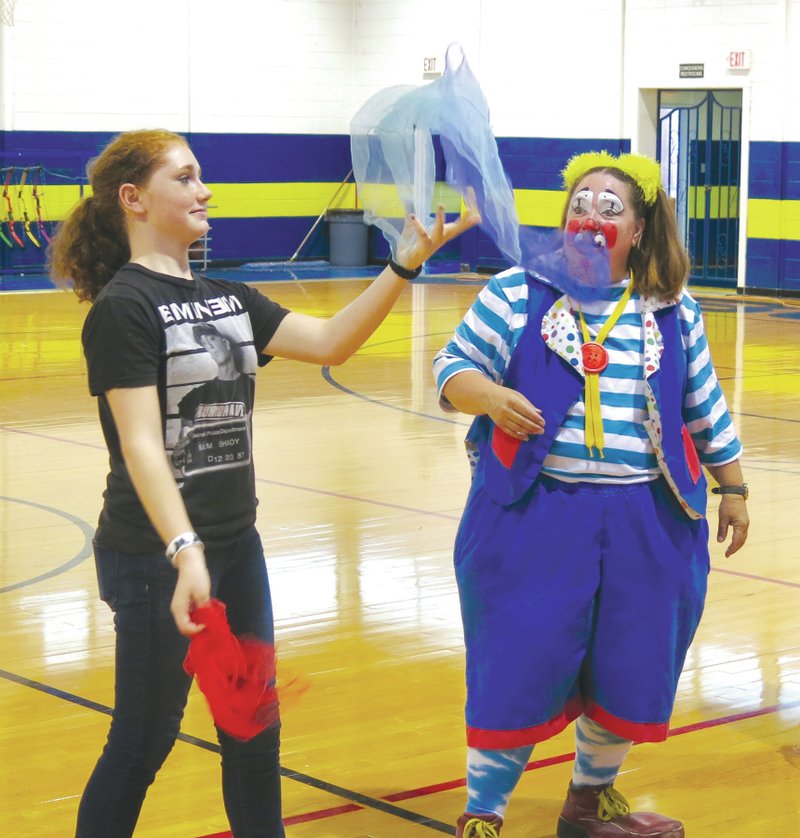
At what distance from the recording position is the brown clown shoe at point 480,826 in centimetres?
335

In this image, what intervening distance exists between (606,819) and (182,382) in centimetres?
150

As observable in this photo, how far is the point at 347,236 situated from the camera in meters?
20.6

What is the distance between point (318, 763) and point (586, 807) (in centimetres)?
85

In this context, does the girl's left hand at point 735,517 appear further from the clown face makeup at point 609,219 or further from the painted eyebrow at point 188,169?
the painted eyebrow at point 188,169

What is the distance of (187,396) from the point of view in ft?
9.55

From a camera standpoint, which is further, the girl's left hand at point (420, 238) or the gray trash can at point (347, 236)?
the gray trash can at point (347, 236)

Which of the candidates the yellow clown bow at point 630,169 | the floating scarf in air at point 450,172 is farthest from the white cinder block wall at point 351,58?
the floating scarf in air at point 450,172

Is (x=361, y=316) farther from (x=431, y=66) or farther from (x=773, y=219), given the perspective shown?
(x=431, y=66)

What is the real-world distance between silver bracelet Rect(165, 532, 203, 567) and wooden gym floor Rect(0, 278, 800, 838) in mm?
582

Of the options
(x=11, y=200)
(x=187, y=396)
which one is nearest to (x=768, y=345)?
(x=11, y=200)

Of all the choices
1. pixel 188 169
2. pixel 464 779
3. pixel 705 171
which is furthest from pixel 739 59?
pixel 188 169

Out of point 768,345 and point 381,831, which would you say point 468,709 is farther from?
point 768,345

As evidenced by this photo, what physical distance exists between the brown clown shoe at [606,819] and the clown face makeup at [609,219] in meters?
1.20

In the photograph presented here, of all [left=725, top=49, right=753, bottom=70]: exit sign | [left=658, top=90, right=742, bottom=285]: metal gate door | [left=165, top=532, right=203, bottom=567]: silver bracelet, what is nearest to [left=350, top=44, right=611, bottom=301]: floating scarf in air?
[left=165, top=532, right=203, bottom=567]: silver bracelet
